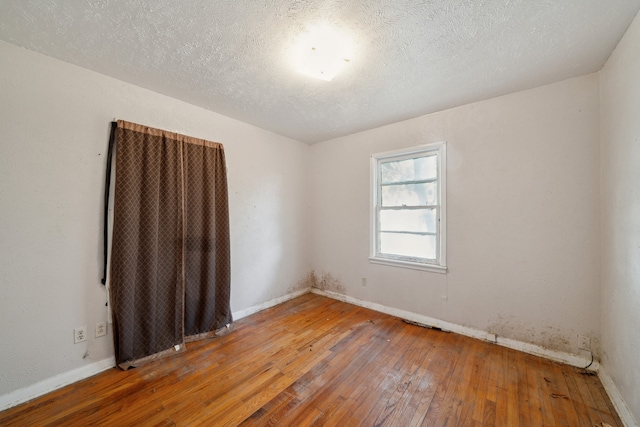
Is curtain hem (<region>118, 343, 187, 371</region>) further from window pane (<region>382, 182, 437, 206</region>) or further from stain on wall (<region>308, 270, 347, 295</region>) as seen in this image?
window pane (<region>382, 182, 437, 206</region>)

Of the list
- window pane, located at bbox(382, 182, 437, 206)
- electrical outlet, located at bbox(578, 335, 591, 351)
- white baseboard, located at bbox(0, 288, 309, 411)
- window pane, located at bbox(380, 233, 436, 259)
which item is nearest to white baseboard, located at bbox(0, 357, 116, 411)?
white baseboard, located at bbox(0, 288, 309, 411)

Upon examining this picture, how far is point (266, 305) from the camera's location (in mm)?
3355

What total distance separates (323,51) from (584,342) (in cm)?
313

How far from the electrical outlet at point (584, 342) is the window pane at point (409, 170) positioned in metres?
1.90

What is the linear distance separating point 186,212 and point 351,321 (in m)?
2.25

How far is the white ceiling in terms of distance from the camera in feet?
4.50

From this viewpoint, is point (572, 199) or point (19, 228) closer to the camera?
point (19, 228)

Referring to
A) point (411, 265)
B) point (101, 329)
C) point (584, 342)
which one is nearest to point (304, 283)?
point (411, 265)

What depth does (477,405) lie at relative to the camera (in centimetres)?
165

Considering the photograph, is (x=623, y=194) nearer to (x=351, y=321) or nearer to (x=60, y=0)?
(x=351, y=321)

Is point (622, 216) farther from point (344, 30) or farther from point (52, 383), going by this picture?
point (52, 383)

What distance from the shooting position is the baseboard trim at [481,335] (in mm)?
2062

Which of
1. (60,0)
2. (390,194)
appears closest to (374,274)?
(390,194)

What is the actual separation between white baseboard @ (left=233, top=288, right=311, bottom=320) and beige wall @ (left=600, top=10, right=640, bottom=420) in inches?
127
